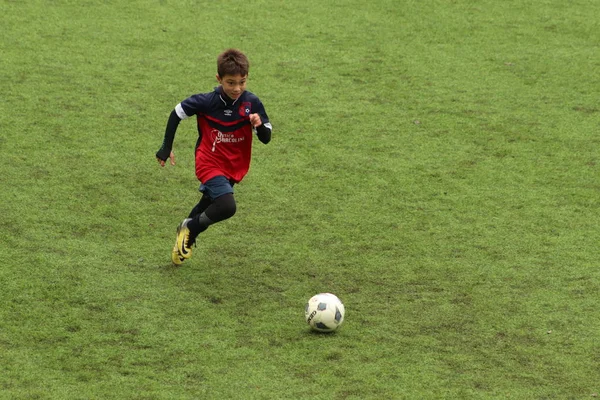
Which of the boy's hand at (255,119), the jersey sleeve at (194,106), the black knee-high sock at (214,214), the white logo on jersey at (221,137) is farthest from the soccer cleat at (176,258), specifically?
the boy's hand at (255,119)

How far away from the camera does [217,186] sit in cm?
719

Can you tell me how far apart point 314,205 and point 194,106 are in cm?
178

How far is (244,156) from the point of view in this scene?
7.39m

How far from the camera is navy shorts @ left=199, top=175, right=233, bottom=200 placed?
7172mm

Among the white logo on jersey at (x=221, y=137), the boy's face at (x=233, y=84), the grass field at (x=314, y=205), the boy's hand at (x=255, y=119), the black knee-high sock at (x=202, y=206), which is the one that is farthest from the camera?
the black knee-high sock at (x=202, y=206)

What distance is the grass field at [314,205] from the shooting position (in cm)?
595

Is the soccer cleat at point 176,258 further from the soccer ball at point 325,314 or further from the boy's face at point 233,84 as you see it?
the soccer ball at point 325,314

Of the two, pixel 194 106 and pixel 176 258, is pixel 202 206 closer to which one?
pixel 176 258

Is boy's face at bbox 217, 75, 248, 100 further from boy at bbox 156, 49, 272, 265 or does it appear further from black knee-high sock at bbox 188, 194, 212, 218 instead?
black knee-high sock at bbox 188, 194, 212, 218

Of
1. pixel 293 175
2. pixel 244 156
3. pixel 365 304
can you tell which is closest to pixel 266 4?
pixel 293 175

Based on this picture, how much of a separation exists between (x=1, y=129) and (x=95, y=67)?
179 centimetres

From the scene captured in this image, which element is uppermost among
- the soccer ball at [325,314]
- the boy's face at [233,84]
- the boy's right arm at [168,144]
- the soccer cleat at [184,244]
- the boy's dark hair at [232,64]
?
the boy's dark hair at [232,64]

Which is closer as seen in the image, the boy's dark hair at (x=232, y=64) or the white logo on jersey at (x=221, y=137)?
the boy's dark hair at (x=232, y=64)

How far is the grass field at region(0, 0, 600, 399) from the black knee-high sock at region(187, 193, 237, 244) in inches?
13.9
